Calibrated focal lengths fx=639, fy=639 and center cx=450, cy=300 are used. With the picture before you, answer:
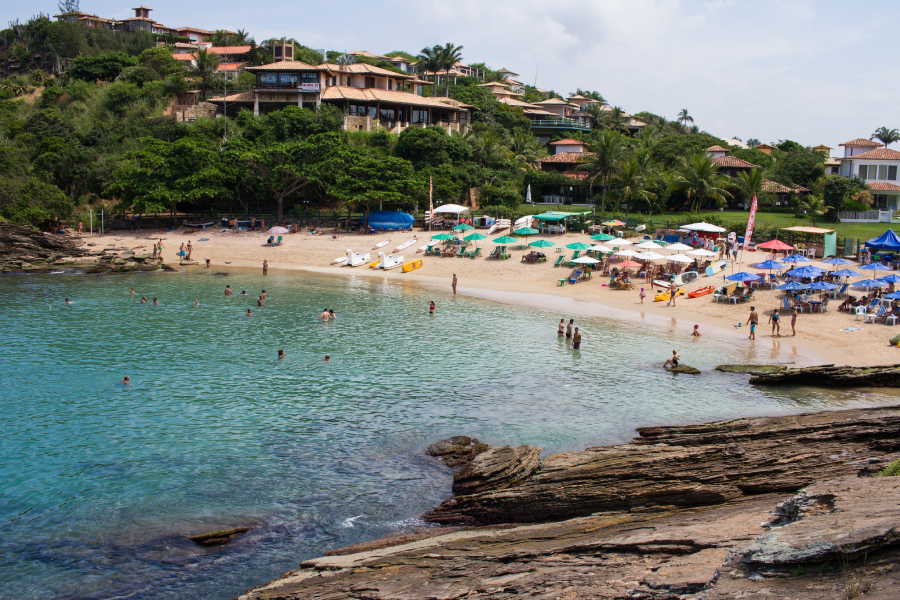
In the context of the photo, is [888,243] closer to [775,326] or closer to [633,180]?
[775,326]

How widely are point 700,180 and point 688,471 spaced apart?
1826 inches

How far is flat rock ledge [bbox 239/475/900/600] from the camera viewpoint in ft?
19.4

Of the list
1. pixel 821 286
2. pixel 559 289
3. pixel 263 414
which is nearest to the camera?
pixel 263 414

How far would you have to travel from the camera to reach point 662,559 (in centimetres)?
759

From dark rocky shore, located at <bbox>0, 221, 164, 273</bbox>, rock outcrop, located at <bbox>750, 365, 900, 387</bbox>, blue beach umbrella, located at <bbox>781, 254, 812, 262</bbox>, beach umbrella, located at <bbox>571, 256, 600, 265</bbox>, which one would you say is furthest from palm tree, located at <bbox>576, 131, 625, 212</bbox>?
dark rocky shore, located at <bbox>0, 221, 164, 273</bbox>

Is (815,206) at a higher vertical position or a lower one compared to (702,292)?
higher

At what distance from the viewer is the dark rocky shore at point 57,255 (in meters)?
42.7

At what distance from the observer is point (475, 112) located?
80.0 meters

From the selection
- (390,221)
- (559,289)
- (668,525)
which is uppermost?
(390,221)

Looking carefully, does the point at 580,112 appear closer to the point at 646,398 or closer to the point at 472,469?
the point at 646,398

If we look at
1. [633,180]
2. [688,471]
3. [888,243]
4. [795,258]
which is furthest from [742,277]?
[633,180]

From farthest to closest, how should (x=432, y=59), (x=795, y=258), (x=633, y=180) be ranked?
(x=432, y=59) → (x=633, y=180) → (x=795, y=258)

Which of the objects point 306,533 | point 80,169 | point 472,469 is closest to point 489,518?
point 472,469

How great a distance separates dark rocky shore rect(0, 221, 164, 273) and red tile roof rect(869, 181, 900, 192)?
2329 inches
